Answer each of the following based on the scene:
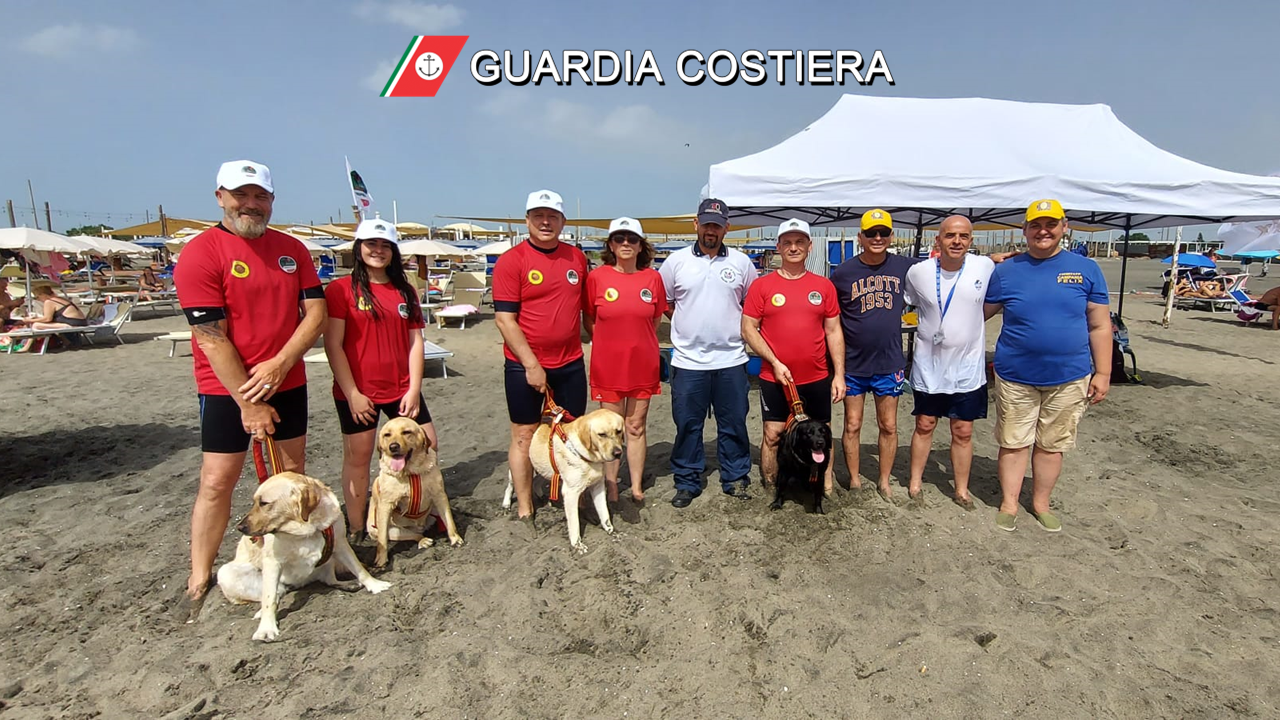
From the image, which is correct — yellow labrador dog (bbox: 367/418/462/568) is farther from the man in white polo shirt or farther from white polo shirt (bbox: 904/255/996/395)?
white polo shirt (bbox: 904/255/996/395)

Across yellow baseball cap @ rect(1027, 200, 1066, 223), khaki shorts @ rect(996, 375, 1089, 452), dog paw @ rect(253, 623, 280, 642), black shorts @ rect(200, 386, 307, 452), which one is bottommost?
dog paw @ rect(253, 623, 280, 642)

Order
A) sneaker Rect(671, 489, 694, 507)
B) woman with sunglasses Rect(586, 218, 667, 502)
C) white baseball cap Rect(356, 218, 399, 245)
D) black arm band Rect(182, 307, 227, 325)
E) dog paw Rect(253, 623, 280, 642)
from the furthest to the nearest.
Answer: sneaker Rect(671, 489, 694, 507) → woman with sunglasses Rect(586, 218, 667, 502) → white baseball cap Rect(356, 218, 399, 245) → dog paw Rect(253, 623, 280, 642) → black arm band Rect(182, 307, 227, 325)

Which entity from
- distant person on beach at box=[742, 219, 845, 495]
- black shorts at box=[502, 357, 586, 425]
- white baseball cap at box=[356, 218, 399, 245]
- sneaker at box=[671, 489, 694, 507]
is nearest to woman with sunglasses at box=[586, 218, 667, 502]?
black shorts at box=[502, 357, 586, 425]

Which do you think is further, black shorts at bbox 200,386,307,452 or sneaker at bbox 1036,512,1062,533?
sneaker at bbox 1036,512,1062,533

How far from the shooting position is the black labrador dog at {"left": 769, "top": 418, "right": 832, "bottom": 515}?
344 cm

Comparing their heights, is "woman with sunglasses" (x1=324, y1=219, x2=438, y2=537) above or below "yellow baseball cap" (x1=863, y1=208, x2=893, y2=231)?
below

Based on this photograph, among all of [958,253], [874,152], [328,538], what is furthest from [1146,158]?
[328,538]

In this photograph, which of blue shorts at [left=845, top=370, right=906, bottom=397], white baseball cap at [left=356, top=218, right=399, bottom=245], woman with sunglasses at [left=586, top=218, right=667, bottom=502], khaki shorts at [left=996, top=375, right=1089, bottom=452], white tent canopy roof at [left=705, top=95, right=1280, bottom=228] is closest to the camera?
white baseball cap at [left=356, top=218, right=399, bottom=245]

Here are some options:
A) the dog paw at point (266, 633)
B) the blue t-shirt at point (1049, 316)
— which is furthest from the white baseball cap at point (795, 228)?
the dog paw at point (266, 633)

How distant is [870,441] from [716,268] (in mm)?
2888

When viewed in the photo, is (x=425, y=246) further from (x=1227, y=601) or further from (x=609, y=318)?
(x=1227, y=601)

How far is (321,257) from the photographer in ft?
81.7

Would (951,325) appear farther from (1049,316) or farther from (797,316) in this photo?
(797,316)

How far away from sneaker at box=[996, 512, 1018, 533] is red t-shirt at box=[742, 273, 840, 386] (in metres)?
1.42
